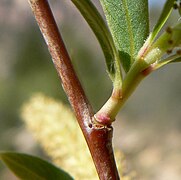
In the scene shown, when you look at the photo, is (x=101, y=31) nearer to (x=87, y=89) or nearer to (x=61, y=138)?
(x=61, y=138)

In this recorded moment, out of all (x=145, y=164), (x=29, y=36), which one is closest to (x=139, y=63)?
(x=145, y=164)

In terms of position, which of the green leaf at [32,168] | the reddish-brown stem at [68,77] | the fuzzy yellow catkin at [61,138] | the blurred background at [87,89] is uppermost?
the reddish-brown stem at [68,77]

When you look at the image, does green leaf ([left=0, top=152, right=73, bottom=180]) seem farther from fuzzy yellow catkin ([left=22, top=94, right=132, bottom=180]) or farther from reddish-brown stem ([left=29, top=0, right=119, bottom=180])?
fuzzy yellow catkin ([left=22, top=94, right=132, bottom=180])

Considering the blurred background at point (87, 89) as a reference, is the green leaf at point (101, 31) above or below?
above

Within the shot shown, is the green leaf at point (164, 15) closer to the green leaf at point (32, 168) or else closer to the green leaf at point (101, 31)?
the green leaf at point (101, 31)

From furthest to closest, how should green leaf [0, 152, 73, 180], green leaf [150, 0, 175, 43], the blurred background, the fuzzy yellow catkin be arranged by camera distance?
the blurred background
the fuzzy yellow catkin
green leaf [0, 152, 73, 180]
green leaf [150, 0, 175, 43]

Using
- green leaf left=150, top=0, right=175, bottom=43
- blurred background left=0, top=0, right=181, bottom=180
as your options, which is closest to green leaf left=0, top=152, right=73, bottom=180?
green leaf left=150, top=0, right=175, bottom=43

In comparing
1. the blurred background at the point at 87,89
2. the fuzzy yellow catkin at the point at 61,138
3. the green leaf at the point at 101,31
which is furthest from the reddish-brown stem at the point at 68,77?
the blurred background at the point at 87,89
